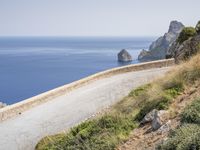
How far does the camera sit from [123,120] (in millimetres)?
12352

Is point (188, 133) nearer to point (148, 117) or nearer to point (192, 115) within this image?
point (192, 115)

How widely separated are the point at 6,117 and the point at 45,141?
6166 millimetres

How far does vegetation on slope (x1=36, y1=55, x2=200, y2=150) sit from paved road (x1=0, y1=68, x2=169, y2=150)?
9.52ft

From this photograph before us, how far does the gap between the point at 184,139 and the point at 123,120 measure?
4.37 meters

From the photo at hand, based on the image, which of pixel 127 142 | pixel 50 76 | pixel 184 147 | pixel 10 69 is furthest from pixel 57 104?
pixel 10 69

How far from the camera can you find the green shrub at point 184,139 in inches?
306

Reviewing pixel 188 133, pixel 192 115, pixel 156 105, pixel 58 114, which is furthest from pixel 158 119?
pixel 58 114

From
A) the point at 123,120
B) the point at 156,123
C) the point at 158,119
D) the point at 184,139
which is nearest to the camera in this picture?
the point at 184,139

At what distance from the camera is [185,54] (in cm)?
2453

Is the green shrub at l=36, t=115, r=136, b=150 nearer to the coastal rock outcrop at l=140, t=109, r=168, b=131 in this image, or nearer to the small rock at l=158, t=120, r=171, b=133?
the coastal rock outcrop at l=140, t=109, r=168, b=131

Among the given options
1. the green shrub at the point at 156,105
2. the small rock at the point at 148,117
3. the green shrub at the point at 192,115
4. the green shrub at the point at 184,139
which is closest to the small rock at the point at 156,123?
the small rock at the point at 148,117

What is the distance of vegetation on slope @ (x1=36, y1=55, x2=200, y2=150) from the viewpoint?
11.1 m

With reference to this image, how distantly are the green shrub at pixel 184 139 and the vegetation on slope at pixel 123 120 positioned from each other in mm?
1267

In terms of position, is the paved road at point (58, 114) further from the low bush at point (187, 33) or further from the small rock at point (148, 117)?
the low bush at point (187, 33)
